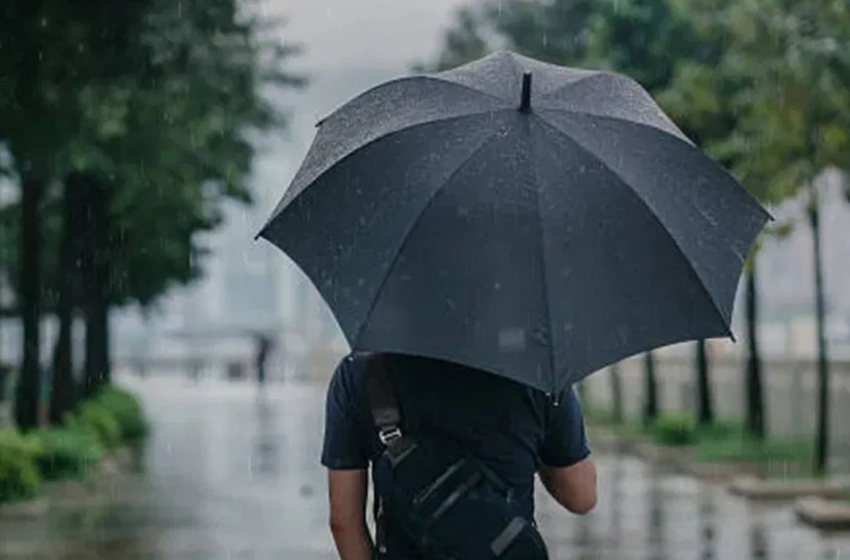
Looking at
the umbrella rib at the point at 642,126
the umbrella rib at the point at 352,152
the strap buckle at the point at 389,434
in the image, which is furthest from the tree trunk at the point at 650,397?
the strap buckle at the point at 389,434

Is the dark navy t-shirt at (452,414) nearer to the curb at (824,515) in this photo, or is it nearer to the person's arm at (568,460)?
the person's arm at (568,460)

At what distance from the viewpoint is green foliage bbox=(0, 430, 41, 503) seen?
19250 millimetres

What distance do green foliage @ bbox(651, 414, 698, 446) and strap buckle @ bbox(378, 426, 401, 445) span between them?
2321cm

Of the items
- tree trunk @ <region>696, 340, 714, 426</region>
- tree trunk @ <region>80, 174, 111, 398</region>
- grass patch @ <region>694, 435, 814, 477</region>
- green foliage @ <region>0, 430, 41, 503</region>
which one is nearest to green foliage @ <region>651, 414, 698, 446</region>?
tree trunk @ <region>696, 340, 714, 426</region>

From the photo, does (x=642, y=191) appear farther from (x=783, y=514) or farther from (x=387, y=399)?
(x=783, y=514)

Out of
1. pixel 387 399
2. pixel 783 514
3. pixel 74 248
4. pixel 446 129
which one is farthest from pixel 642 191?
pixel 74 248

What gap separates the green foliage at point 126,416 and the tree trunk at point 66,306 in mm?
1832

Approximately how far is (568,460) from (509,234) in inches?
20.9

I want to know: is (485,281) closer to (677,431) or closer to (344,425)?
(344,425)

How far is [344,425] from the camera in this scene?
4.26 m

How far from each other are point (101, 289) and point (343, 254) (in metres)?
30.5

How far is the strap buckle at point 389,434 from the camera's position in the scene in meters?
4.15

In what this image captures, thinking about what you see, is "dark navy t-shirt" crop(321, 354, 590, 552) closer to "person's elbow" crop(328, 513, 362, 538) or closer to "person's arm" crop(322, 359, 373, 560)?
"person's arm" crop(322, 359, 373, 560)

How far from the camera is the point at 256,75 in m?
26.0
